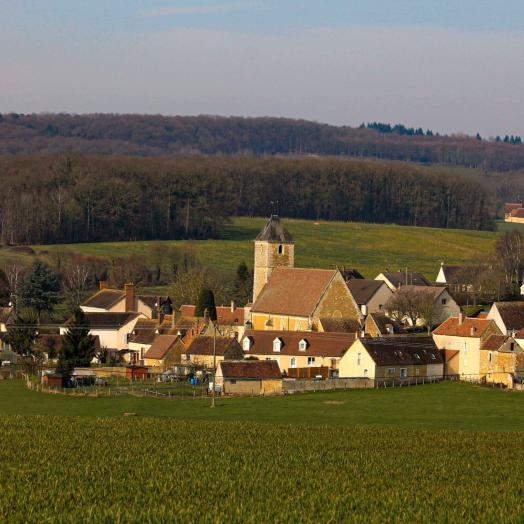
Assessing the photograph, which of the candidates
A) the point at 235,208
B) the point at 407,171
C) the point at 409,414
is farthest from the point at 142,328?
the point at 407,171

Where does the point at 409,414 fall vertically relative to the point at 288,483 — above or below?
below

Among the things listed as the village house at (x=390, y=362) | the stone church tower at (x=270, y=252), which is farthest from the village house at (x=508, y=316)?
the stone church tower at (x=270, y=252)

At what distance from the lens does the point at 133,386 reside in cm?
6444

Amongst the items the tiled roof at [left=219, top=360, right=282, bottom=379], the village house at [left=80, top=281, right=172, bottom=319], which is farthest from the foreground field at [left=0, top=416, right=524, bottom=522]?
the village house at [left=80, top=281, right=172, bottom=319]

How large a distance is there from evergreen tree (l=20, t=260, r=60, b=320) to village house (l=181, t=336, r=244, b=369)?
21386 mm

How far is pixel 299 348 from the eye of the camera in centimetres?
7100

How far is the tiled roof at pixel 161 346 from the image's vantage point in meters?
72.4

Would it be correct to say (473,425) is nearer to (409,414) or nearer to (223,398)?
(409,414)

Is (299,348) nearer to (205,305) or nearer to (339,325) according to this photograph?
(339,325)

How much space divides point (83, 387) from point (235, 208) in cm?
9364

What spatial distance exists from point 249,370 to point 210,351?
315 inches

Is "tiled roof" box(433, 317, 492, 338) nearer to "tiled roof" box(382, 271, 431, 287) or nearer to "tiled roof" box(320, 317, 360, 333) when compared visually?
"tiled roof" box(320, 317, 360, 333)

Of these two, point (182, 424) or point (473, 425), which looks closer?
point (182, 424)

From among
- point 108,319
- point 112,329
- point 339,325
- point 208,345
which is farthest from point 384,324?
point 108,319
